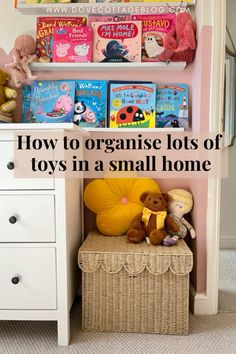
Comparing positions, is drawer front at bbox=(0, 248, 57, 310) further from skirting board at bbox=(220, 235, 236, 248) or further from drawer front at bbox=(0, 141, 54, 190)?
skirting board at bbox=(220, 235, 236, 248)

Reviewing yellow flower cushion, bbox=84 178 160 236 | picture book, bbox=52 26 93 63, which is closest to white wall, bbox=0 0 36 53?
picture book, bbox=52 26 93 63

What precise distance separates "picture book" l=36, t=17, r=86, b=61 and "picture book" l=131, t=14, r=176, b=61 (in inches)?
12.4

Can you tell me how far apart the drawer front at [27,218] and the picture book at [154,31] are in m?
0.89

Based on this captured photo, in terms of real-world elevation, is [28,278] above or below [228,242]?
above

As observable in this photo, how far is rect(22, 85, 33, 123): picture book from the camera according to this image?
1.68m

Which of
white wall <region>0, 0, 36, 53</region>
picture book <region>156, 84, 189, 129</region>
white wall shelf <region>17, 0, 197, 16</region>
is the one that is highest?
white wall shelf <region>17, 0, 197, 16</region>

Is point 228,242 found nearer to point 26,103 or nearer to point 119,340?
point 119,340

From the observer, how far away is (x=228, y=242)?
85.3 inches

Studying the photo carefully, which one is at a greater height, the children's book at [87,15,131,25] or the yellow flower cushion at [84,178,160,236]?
the children's book at [87,15,131,25]

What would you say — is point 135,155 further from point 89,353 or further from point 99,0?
point 89,353

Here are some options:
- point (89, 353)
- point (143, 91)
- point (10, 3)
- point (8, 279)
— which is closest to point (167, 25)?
point (143, 91)

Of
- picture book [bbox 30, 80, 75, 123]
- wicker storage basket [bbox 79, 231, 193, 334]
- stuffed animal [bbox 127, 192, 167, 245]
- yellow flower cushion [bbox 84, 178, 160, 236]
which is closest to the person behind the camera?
wicker storage basket [bbox 79, 231, 193, 334]

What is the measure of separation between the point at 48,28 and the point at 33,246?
1084 millimetres

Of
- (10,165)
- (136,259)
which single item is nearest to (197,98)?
(136,259)
